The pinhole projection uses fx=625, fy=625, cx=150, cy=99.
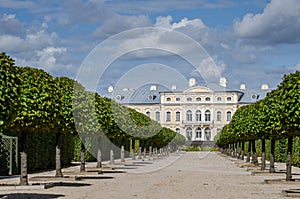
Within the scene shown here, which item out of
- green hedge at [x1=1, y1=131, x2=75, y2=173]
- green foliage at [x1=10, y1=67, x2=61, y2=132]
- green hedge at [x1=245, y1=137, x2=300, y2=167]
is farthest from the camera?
green hedge at [x1=245, y1=137, x2=300, y2=167]

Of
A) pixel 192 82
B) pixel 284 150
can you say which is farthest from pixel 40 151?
pixel 192 82

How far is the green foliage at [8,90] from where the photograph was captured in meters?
12.5

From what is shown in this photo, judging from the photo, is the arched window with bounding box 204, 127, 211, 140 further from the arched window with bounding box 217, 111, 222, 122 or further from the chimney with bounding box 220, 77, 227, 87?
the chimney with bounding box 220, 77, 227, 87

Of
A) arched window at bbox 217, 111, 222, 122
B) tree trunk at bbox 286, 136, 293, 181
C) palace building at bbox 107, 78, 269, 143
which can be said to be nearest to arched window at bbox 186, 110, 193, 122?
palace building at bbox 107, 78, 269, 143

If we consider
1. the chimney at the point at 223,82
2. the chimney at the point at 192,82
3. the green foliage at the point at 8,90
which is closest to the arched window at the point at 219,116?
the chimney at the point at 192,82

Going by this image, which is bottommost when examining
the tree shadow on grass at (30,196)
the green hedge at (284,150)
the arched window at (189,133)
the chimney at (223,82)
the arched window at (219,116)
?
the tree shadow on grass at (30,196)

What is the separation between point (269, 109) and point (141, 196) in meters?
7.63

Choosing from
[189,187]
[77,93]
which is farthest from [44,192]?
[77,93]

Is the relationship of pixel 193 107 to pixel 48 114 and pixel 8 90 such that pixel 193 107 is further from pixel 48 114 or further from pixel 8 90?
pixel 8 90

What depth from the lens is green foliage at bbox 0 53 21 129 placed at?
12.5 metres

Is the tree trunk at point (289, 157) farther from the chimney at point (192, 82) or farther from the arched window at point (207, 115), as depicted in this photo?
the arched window at point (207, 115)

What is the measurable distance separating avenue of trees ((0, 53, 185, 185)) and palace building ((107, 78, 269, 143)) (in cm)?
7632

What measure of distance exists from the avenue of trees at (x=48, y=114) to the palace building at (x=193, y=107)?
250ft

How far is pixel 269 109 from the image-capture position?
73.5 feet
